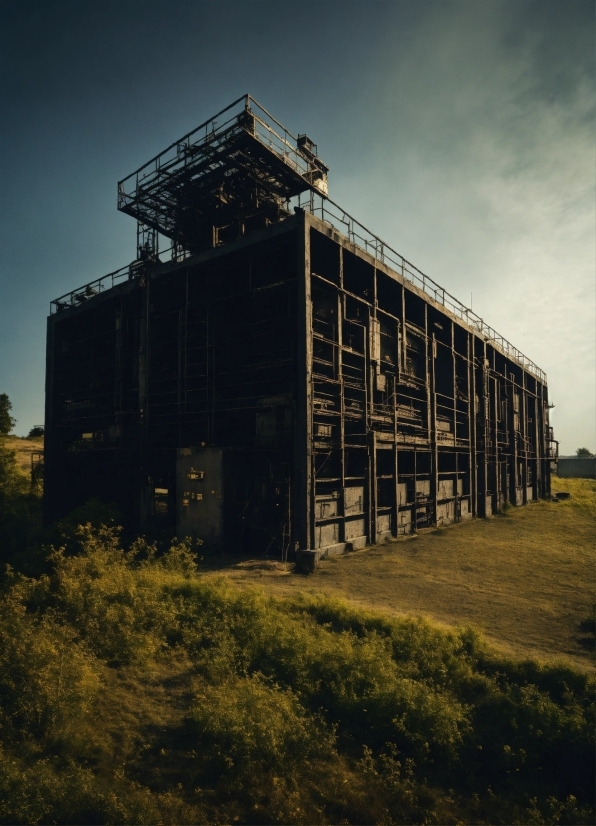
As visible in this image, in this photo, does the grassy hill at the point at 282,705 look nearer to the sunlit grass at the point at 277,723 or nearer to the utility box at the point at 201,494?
the sunlit grass at the point at 277,723

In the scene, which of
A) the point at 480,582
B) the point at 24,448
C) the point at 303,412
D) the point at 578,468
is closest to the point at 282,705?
the point at 480,582

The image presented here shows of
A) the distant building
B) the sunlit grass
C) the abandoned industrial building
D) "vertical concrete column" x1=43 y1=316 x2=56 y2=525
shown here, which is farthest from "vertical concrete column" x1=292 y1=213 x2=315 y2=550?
the distant building

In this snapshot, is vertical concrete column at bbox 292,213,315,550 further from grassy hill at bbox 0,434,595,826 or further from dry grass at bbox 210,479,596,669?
grassy hill at bbox 0,434,595,826

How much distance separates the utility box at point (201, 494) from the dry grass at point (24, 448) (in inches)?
1108

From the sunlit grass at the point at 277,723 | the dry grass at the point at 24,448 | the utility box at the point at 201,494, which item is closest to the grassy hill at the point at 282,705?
the sunlit grass at the point at 277,723

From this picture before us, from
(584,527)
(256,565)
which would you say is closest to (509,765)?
(256,565)

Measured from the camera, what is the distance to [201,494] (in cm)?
1912

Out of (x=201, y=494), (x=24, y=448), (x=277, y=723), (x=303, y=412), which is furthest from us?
(x=24, y=448)

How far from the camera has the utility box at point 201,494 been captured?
1855cm

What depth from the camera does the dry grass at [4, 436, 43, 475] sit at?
142ft

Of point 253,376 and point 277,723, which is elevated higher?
point 253,376

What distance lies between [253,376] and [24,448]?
41.0 metres

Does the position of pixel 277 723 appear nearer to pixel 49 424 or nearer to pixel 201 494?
pixel 201 494

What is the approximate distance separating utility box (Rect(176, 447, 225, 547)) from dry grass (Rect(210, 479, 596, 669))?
225 centimetres
